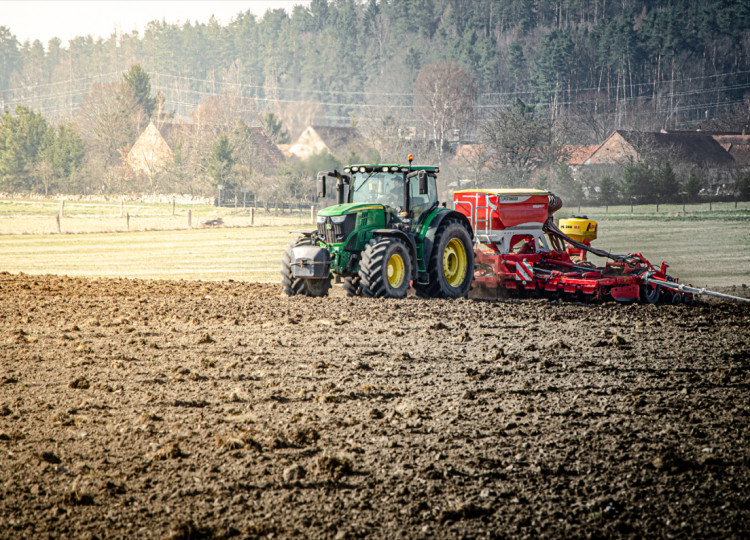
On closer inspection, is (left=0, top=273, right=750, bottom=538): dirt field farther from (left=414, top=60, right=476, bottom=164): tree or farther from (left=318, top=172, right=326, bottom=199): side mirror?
(left=414, top=60, right=476, bottom=164): tree

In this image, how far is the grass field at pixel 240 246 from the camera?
21.1 meters

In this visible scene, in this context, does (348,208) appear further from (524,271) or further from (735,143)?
(735,143)

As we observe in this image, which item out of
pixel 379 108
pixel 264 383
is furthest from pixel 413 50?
pixel 264 383

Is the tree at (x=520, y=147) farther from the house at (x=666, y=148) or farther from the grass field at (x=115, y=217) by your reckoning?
the grass field at (x=115, y=217)

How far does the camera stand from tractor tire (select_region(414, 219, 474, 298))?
13.9m

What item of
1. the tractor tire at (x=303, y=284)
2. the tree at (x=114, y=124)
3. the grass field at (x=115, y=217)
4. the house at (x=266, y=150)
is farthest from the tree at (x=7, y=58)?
the tractor tire at (x=303, y=284)

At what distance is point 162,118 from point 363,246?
66555mm

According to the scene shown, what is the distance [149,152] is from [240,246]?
4394 centimetres

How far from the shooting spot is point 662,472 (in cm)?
537

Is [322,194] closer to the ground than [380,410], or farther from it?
farther from it

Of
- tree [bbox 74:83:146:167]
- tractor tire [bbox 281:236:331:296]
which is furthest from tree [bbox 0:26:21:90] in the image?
tractor tire [bbox 281:236:331:296]

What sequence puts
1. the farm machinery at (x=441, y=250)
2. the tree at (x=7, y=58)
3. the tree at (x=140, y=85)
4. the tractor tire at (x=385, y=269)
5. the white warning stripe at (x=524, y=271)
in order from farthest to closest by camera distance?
the tree at (x=7, y=58)
the tree at (x=140, y=85)
the white warning stripe at (x=524, y=271)
the farm machinery at (x=441, y=250)
the tractor tire at (x=385, y=269)

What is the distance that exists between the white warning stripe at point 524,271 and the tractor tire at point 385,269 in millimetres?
2204

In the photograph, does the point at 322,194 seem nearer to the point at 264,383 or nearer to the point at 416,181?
the point at 416,181
